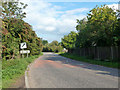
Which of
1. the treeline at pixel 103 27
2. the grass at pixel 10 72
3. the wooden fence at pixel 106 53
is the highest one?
the treeline at pixel 103 27

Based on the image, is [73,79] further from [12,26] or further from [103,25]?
[103,25]

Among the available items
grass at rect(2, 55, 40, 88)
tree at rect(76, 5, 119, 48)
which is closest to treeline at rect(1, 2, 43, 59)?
grass at rect(2, 55, 40, 88)

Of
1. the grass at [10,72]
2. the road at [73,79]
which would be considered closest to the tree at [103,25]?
the road at [73,79]

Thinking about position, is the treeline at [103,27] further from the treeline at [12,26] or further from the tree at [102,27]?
the treeline at [12,26]

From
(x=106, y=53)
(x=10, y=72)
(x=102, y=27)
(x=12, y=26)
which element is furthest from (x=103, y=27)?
(x=10, y=72)

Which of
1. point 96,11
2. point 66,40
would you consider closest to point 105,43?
point 96,11

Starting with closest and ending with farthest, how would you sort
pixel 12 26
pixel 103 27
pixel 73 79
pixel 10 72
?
pixel 73 79 → pixel 10 72 → pixel 12 26 → pixel 103 27

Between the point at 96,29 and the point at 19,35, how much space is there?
12.3m

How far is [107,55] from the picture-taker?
21781 mm

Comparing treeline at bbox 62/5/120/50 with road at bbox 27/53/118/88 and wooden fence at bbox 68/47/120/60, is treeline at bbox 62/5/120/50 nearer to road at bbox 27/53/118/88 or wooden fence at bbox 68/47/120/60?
wooden fence at bbox 68/47/120/60

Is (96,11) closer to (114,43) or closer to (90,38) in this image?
(90,38)

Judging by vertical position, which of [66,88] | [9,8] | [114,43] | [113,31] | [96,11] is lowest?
[66,88]

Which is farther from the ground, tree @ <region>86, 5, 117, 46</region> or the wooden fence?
tree @ <region>86, 5, 117, 46</region>

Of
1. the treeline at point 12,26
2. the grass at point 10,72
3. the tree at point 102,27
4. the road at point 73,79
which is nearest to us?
the road at point 73,79
